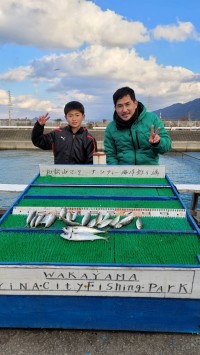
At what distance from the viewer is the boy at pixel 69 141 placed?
5562mm

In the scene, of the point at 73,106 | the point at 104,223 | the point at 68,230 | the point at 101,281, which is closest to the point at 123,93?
the point at 73,106

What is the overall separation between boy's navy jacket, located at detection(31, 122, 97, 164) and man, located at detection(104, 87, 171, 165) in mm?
Answer: 463

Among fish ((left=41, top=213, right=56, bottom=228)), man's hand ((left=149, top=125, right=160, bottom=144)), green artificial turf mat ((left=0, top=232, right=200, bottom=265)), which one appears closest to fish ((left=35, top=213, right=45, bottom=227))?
fish ((left=41, top=213, right=56, bottom=228))

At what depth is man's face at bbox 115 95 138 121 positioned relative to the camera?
182 inches

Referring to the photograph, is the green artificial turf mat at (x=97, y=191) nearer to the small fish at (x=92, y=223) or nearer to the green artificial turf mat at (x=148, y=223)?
the green artificial turf mat at (x=148, y=223)

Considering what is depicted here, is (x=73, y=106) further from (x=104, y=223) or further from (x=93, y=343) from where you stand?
(x=93, y=343)

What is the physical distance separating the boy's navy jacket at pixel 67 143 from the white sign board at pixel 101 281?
367 cm

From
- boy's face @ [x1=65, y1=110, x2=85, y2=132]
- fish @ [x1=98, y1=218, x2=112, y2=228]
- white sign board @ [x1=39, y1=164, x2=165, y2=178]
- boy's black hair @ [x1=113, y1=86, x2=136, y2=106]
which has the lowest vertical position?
fish @ [x1=98, y1=218, x2=112, y2=228]

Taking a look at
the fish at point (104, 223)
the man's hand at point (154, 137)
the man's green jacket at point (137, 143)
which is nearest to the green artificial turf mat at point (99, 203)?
the fish at point (104, 223)

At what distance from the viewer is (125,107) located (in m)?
4.68

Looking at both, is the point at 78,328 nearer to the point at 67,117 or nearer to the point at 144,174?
the point at 144,174

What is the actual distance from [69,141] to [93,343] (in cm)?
396

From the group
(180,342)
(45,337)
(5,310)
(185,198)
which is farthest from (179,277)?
(185,198)

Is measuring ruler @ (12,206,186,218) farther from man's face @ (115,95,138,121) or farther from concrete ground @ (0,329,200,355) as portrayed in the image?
man's face @ (115,95,138,121)
